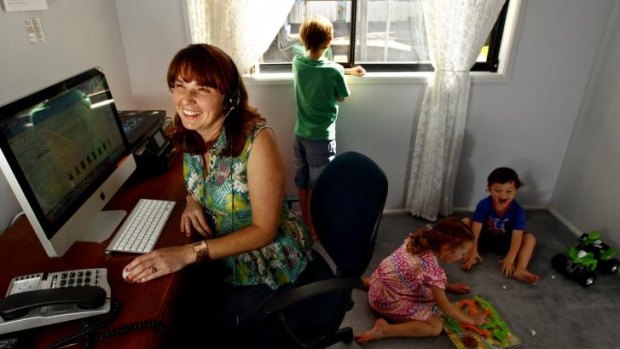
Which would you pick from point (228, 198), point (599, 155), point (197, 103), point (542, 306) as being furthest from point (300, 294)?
point (599, 155)

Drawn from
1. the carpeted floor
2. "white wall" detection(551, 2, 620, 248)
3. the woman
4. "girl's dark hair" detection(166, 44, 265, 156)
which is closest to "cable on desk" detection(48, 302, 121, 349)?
the woman

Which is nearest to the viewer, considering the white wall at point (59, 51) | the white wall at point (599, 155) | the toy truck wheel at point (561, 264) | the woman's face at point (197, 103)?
the woman's face at point (197, 103)

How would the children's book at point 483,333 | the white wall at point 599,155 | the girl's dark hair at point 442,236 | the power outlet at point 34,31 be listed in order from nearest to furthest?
the power outlet at point 34,31 < the girl's dark hair at point 442,236 < the children's book at point 483,333 < the white wall at point 599,155

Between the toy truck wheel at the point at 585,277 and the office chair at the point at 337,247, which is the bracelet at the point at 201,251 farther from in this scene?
the toy truck wheel at the point at 585,277

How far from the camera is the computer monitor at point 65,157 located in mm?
871

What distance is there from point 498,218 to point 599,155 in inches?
30.7

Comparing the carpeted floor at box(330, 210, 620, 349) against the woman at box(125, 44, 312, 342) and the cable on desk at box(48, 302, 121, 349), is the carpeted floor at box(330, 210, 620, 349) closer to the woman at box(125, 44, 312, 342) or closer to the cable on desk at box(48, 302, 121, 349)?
the woman at box(125, 44, 312, 342)

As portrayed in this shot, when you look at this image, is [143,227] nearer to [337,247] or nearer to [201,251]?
[201,251]

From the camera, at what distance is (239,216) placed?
125cm

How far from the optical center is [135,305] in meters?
0.92

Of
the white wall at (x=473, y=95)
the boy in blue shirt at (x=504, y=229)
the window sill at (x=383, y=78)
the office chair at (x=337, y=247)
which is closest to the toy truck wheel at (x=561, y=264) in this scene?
the boy in blue shirt at (x=504, y=229)

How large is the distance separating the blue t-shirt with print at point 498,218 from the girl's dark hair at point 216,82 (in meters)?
1.66

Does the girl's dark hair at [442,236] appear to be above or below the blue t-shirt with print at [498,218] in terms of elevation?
above

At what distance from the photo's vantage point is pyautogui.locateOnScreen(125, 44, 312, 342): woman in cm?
112
